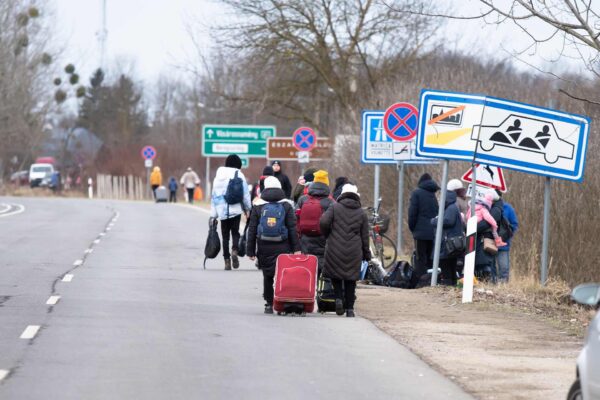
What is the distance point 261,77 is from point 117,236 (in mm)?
14082

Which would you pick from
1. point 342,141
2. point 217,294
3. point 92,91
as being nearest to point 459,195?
point 217,294

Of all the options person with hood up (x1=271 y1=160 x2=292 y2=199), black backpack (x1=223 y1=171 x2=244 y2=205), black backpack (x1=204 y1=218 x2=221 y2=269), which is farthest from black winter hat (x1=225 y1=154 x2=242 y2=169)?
person with hood up (x1=271 y1=160 x2=292 y2=199)

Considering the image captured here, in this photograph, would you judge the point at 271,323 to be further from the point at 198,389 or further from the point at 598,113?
the point at 598,113

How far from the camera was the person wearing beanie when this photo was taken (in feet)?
61.9

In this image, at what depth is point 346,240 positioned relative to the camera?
1427 cm

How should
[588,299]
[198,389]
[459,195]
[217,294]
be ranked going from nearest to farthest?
1. [588,299]
2. [198,389]
3. [217,294]
4. [459,195]

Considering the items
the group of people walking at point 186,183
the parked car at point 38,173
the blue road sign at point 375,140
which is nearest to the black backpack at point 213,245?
the blue road sign at point 375,140

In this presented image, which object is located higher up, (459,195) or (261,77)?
(261,77)

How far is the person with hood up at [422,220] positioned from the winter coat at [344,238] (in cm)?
505

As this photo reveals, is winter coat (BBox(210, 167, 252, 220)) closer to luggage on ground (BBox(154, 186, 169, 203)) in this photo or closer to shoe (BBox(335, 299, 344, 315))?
shoe (BBox(335, 299, 344, 315))

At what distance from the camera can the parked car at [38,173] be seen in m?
87.3

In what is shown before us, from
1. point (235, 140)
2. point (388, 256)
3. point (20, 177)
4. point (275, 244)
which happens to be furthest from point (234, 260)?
point (20, 177)

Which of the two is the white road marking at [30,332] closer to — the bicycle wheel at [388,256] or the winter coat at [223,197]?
the winter coat at [223,197]

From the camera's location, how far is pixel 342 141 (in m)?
32.1
